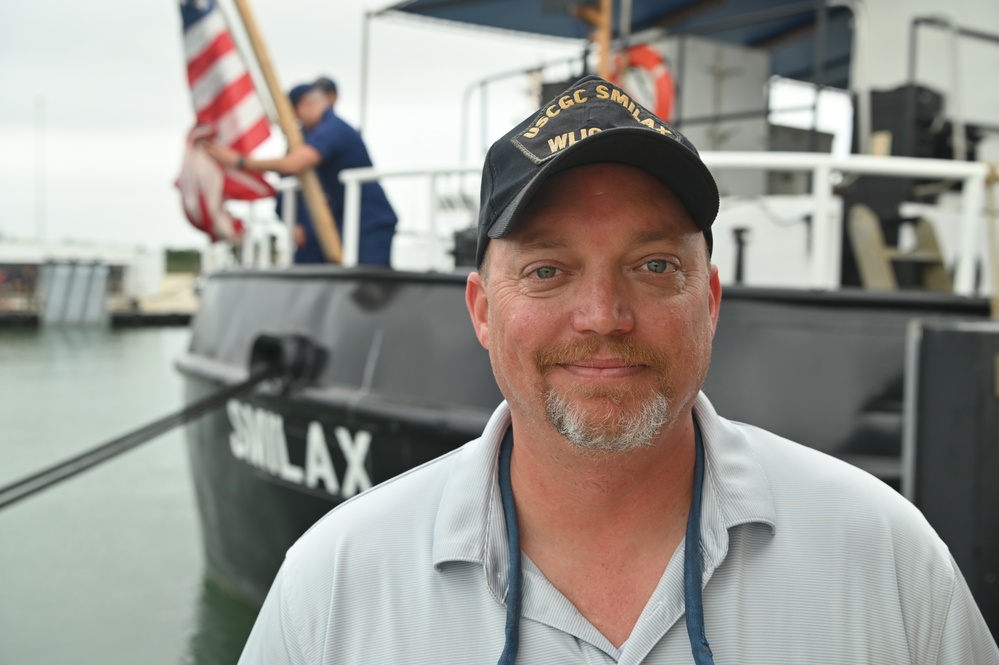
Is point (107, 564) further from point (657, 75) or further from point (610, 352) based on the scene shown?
point (610, 352)

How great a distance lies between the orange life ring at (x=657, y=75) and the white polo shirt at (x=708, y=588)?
485 centimetres

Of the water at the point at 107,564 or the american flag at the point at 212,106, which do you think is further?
the water at the point at 107,564

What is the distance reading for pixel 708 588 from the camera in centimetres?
118

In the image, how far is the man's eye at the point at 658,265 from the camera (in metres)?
1.29

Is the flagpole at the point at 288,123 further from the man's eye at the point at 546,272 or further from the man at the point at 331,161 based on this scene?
the man's eye at the point at 546,272

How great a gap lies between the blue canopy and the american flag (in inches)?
83.7

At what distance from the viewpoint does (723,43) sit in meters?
7.39

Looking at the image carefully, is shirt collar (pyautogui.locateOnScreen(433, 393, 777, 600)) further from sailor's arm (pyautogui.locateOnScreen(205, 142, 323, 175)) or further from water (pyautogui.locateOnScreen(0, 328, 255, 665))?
water (pyautogui.locateOnScreen(0, 328, 255, 665))

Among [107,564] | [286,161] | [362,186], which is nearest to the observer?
[286,161]

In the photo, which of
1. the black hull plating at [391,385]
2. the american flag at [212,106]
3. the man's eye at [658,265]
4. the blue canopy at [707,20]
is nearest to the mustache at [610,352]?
the man's eye at [658,265]

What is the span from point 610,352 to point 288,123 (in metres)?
3.61

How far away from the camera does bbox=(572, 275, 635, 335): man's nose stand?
1.23 metres

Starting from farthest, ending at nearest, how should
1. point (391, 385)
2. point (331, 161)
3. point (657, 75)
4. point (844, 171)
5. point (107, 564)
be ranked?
point (107, 564)
point (657, 75)
point (331, 161)
point (391, 385)
point (844, 171)

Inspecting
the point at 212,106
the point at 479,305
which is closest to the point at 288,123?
the point at 212,106
